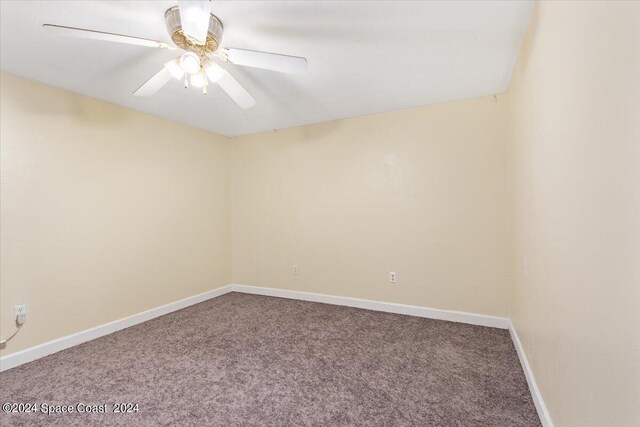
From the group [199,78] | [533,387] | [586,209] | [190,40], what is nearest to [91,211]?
[199,78]

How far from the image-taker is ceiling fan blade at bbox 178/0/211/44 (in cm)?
122

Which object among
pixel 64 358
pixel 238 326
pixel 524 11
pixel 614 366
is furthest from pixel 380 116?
pixel 64 358

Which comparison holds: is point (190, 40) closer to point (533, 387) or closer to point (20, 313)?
point (20, 313)

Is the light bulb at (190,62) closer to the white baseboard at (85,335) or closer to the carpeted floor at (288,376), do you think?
the carpeted floor at (288,376)

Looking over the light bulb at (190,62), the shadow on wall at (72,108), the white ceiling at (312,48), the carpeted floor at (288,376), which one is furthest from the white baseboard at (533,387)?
the shadow on wall at (72,108)

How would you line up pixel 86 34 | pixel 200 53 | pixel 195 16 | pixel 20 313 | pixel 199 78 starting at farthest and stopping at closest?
pixel 20 313, pixel 199 78, pixel 200 53, pixel 86 34, pixel 195 16

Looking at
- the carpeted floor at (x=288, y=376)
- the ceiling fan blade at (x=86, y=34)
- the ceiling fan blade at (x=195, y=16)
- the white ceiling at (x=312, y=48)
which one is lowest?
the carpeted floor at (x=288, y=376)

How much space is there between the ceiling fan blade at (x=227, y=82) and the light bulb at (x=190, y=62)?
4.1 inches

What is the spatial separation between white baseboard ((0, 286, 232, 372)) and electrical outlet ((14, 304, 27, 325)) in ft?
0.77

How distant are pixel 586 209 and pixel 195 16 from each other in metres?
1.68

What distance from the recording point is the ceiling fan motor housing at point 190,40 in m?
1.60

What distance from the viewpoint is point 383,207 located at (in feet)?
11.2

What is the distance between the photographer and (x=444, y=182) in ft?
10.3

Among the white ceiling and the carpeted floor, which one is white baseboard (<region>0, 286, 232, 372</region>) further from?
the white ceiling
